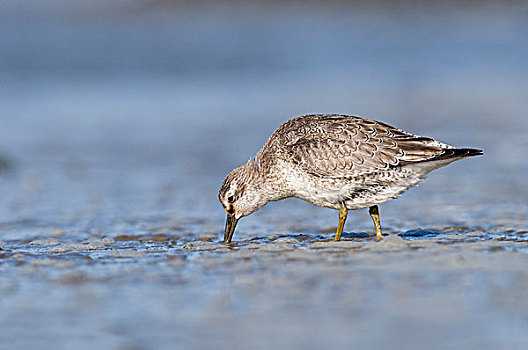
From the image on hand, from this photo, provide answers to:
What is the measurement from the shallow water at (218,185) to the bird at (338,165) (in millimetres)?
409

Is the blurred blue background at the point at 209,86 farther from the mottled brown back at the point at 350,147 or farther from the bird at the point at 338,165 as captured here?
the mottled brown back at the point at 350,147

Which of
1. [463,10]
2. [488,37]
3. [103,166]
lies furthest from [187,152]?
[463,10]

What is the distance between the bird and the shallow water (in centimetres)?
41

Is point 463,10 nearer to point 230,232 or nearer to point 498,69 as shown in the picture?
point 498,69

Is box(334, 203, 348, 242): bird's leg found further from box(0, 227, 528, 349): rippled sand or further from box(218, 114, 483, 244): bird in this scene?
box(0, 227, 528, 349): rippled sand

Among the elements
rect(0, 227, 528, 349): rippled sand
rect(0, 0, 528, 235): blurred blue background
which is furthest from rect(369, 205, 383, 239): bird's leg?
rect(0, 0, 528, 235): blurred blue background

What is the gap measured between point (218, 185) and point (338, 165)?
3.37 metres

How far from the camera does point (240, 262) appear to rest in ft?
22.2

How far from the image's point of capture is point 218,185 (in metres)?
11.0

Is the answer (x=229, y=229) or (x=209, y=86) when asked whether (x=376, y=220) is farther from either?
(x=209, y=86)

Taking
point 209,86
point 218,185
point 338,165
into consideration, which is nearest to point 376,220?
point 338,165

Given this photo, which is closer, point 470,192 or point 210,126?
point 470,192

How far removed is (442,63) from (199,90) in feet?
21.8

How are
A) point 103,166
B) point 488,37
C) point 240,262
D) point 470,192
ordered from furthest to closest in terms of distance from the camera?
1. point 488,37
2. point 103,166
3. point 470,192
4. point 240,262
